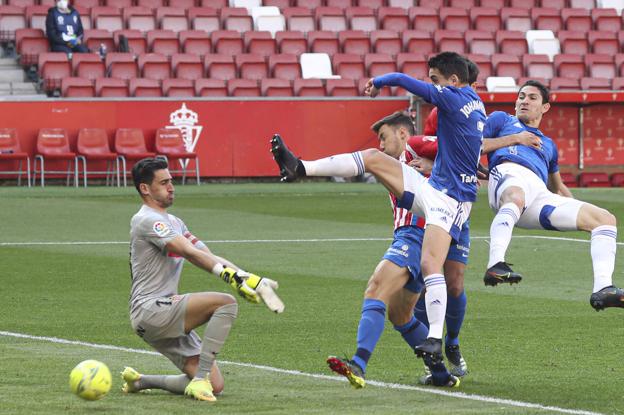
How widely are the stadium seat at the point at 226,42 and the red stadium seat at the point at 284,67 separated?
92cm

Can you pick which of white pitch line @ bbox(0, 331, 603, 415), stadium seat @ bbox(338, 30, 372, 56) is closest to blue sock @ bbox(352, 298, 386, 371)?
white pitch line @ bbox(0, 331, 603, 415)

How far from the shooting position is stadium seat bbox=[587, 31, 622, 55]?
34109 millimetres

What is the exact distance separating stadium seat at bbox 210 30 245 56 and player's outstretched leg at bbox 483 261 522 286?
75.2 ft

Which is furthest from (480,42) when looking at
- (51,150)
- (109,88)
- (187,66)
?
(51,150)

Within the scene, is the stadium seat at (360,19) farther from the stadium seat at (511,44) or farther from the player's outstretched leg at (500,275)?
the player's outstretched leg at (500,275)

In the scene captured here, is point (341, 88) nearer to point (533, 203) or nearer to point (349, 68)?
point (349, 68)

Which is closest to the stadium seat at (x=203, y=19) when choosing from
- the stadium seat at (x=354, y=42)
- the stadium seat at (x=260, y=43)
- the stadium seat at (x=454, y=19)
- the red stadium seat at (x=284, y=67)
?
the stadium seat at (x=260, y=43)

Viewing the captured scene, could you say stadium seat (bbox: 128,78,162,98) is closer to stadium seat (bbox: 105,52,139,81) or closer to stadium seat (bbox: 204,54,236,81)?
stadium seat (bbox: 105,52,139,81)

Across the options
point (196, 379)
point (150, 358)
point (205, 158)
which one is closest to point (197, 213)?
point (205, 158)

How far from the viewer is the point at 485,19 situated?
3466 centimetres

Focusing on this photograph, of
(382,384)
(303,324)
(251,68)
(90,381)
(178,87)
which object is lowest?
(303,324)

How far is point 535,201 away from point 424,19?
2443 centimetres

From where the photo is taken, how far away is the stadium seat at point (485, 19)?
3456 centimetres

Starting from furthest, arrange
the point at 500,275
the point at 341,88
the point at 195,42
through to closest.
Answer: the point at 195,42 → the point at 341,88 → the point at 500,275
